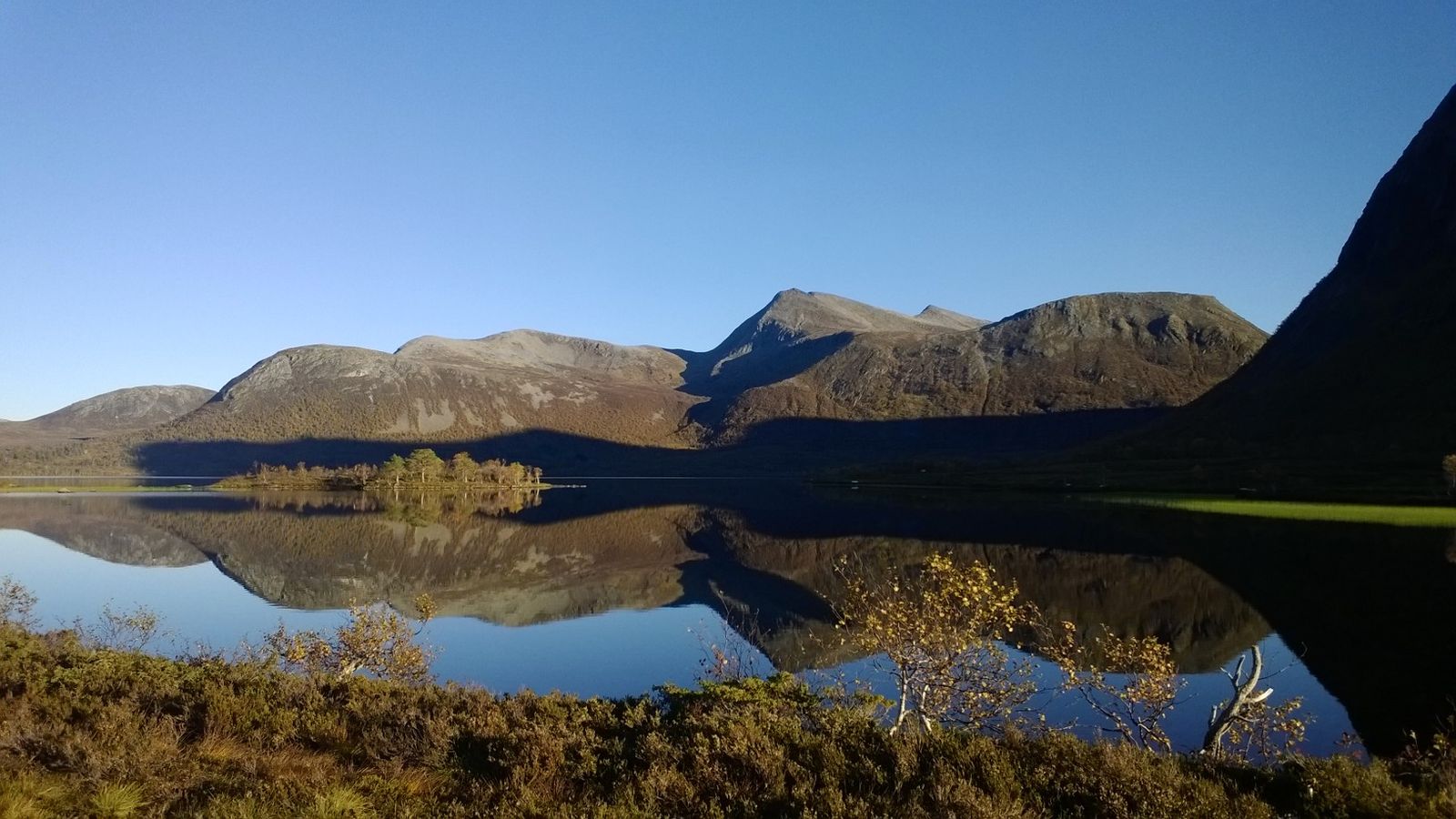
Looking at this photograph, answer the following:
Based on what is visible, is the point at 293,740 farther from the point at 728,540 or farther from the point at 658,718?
the point at 728,540

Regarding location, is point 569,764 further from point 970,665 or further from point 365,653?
point 365,653

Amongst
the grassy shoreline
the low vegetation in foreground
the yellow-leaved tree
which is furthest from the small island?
the yellow-leaved tree

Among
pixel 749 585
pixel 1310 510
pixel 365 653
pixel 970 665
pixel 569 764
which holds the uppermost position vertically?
pixel 569 764

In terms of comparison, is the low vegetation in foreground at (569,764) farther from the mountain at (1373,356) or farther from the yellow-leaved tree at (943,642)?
the mountain at (1373,356)

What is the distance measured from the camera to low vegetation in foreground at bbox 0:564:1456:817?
8.05 metres

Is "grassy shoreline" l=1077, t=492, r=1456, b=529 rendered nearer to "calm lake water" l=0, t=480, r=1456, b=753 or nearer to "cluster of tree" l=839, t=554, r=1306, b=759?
"calm lake water" l=0, t=480, r=1456, b=753

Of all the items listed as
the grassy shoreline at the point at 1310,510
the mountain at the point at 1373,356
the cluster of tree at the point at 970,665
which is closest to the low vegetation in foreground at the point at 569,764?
the cluster of tree at the point at 970,665

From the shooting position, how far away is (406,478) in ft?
526

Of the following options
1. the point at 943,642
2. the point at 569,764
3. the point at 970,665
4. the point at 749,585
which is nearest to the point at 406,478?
the point at 749,585

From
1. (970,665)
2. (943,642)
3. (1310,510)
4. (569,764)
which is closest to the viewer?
(569,764)

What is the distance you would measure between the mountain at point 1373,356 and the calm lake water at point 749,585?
2315 inches

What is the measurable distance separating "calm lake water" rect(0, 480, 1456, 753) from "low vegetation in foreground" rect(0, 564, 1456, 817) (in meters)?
9.56

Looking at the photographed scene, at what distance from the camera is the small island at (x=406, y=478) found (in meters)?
159

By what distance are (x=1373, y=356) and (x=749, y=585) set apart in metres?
141
